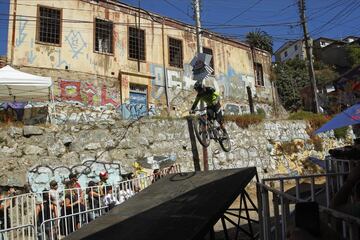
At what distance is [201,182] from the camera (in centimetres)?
534

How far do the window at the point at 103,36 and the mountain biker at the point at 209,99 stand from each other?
396 inches

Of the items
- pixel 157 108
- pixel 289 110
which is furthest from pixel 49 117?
pixel 289 110

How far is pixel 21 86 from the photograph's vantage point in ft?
40.5

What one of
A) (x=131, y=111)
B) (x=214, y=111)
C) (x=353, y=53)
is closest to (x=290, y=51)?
(x=353, y=53)

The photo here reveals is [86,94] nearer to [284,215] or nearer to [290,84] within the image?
[284,215]

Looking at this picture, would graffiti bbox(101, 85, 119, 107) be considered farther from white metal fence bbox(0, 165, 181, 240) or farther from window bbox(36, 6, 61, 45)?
white metal fence bbox(0, 165, 181, 240)

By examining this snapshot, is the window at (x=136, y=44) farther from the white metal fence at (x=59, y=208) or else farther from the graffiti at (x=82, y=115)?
the white metal fence at (x=59, y=208)

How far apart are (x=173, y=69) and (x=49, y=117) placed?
8562 millimetres

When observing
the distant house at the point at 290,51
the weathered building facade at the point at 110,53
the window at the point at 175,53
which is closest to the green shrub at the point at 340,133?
the weathered building facade at the point at 110,53

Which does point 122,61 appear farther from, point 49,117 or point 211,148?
point 211,148

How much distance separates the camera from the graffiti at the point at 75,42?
16703 millimetres

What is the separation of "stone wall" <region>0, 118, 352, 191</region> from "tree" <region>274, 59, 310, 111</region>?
46.2 ft

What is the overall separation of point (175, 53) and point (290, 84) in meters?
14.2

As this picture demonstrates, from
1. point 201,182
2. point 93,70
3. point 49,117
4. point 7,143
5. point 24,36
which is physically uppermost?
point 24,36
